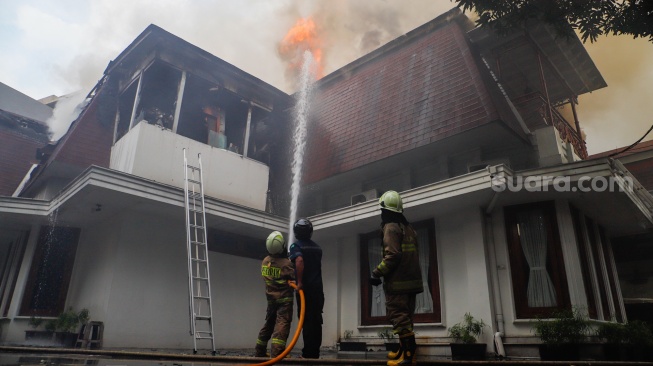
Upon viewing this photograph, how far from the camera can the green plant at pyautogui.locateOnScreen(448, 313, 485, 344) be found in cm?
723

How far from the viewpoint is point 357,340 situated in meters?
9.22

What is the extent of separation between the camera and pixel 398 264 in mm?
3916

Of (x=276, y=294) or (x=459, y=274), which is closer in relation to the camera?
(x=276, y=294)

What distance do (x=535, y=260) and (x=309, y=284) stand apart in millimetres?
4502

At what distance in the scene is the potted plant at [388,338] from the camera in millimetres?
7949

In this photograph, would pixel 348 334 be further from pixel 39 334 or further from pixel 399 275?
pixel 39 334

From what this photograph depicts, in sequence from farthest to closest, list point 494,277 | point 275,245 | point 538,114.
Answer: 1. point 538,114
2. point 494,277
3. point 275,245

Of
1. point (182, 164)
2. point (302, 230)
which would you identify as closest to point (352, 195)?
point (182, 164)

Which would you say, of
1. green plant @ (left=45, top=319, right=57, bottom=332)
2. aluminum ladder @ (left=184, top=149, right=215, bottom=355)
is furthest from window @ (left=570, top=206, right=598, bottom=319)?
green plant @ (left=45, top=319, right=57, bottom=332)

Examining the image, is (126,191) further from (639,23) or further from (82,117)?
(639,23)

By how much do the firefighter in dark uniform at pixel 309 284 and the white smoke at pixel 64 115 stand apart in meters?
10.6

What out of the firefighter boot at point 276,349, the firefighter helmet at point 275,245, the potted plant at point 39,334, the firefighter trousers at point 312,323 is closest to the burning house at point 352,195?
the potted plant at point 39,334

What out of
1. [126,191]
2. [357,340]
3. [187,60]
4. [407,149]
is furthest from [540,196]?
[187,60]

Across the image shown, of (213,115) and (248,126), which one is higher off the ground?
(213,115)
